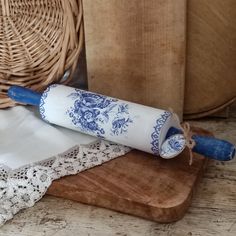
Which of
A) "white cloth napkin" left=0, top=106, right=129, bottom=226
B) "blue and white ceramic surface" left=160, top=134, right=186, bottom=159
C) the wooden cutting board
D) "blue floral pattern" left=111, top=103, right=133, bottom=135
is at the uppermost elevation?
"blue floral pattern" left=111, top=103, right=133, bottom=135

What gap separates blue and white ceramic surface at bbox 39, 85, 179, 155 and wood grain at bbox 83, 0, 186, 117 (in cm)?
9

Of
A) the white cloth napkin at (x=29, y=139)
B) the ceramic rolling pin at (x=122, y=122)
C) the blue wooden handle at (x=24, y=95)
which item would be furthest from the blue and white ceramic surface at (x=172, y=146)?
the blue wooden handle at (x=24, y=95)

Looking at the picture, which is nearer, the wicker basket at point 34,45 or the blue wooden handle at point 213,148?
the blue wooden handle at point 213,148

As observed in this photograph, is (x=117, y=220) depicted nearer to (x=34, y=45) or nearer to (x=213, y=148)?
(x=213, y=148)

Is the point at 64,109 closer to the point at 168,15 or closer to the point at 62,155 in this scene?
the point at 62,155

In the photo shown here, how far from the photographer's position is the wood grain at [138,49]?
2.42 feet

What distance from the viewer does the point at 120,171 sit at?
0.65m

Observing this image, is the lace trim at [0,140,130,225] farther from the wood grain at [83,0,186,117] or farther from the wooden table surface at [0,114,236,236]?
the wood grain at [83,0,186,117]

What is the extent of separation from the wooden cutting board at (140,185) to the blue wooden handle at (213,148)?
0.10ft

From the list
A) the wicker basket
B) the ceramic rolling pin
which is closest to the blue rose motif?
the ceramic rolling pin

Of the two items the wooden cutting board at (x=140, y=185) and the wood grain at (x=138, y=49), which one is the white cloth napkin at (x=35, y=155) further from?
the wood grain at (x=138, y=49)

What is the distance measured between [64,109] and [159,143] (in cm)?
16

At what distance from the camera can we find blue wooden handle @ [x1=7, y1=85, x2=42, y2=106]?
75 centimetres

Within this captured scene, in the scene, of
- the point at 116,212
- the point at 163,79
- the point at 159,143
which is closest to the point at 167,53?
the point at 163,79
